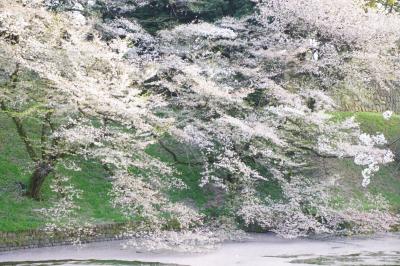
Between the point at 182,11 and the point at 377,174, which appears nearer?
the point at 182,11

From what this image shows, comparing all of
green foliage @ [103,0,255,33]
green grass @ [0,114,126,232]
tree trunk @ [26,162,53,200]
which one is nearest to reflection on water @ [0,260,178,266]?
green grass @ [0,114,126,232]

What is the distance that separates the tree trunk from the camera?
16812 millimetres

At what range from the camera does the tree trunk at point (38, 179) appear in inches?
662

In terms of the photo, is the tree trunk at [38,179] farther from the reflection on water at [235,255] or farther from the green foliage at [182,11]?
the green foliage at [182,11]

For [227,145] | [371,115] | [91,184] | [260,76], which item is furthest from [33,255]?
[371,115]

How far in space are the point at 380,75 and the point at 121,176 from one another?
1222 centimetres

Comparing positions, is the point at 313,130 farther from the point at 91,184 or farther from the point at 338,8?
the point at 91,184

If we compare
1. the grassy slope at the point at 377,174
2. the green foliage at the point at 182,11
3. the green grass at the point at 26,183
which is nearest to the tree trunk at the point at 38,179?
the green grass at the point at 26,183

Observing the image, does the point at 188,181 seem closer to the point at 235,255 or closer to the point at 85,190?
the point at 85,190

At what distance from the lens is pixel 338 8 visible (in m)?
22.8

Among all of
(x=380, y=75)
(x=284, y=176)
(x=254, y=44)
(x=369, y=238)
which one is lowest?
(x=369, y=238)

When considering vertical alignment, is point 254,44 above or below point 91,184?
above

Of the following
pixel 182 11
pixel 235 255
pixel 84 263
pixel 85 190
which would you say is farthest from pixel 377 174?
pixel 84 263

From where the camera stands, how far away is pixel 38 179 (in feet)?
56.5
